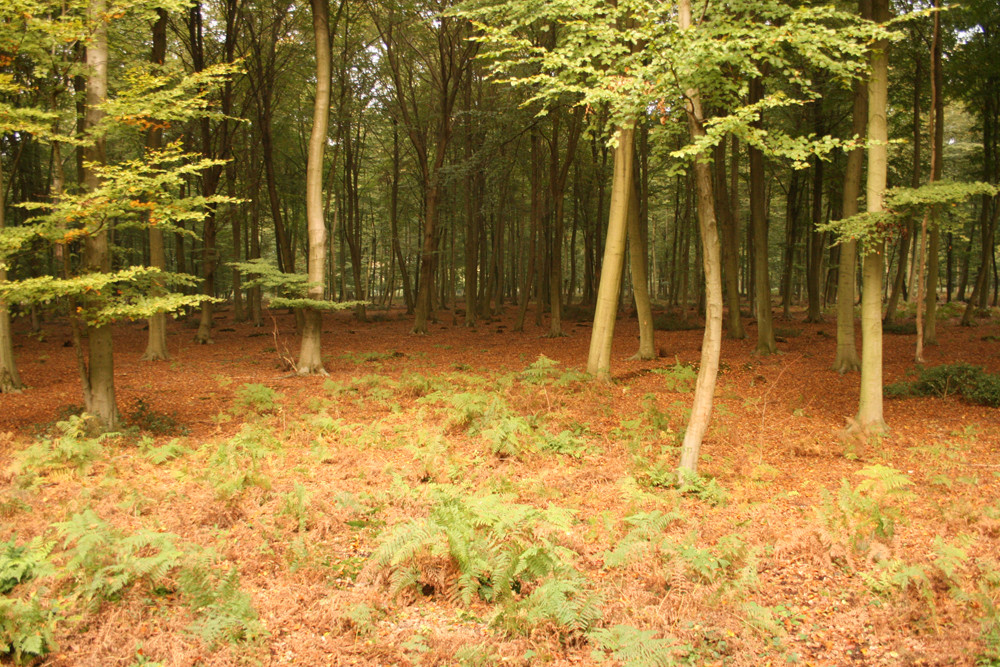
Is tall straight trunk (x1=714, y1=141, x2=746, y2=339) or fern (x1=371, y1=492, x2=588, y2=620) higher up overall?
tall straight trunk (x1=714, y1=141, x2=746, y2=339)

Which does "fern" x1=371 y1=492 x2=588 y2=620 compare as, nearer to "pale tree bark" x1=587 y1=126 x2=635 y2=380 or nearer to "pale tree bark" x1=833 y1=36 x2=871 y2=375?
"pale tree bark" x1=587 y1=126 x2=635 y2=380

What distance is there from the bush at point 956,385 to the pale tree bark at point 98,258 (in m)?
13.8

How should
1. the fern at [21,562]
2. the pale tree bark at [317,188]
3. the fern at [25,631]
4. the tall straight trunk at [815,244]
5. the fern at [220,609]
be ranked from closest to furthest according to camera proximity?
the fern at [25,631], the fern at [220,609], the fern at [21,562], the pale tree bark at [317,188], the tall straight trunk at [815,244]

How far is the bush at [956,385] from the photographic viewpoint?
391 inches

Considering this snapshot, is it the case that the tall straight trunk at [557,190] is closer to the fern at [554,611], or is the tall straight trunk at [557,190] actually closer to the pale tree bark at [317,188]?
the pale tree bark at [317,188]

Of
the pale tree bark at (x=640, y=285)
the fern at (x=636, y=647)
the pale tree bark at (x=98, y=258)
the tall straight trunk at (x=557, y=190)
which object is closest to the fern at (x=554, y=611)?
the fern at (x=636, y=647)

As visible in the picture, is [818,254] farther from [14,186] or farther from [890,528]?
[14,186]

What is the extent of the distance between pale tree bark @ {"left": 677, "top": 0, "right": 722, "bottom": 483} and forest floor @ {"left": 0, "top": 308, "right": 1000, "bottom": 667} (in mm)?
483

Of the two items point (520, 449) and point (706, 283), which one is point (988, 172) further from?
point (520, 449)

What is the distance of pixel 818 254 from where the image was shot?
80.5 feet

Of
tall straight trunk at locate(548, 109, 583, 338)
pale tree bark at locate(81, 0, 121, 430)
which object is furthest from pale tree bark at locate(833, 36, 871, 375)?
pale tree bark at locate(81, 0, 121, 430)

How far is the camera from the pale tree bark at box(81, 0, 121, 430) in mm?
8117

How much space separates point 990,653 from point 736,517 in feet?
8.19

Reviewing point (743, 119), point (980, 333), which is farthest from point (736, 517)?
point (980, 333)
